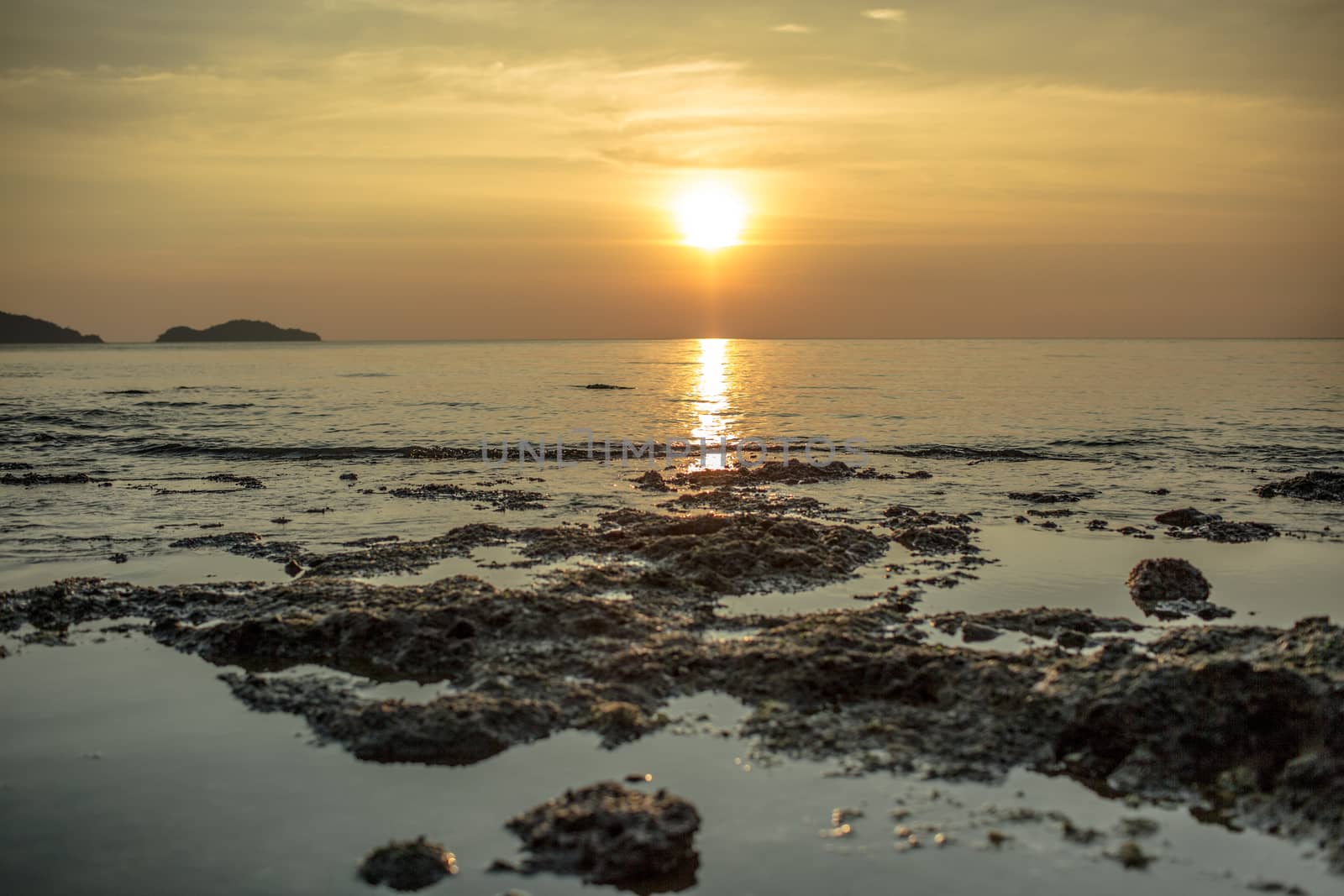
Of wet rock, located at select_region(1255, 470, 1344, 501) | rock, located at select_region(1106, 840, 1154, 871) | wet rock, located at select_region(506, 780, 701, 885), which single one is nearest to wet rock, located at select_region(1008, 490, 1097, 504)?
wet rock, located at select_region(1255, 470, 1344, 501)

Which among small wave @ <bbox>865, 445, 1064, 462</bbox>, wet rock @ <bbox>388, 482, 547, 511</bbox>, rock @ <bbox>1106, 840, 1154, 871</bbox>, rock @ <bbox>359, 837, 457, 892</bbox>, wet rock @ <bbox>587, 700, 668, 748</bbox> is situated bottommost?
rock @ <bbox>359, 837, 457, 892</bbox>

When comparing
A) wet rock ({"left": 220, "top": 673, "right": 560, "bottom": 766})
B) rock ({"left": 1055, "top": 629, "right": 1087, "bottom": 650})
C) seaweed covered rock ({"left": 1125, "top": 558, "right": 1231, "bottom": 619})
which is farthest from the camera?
seaweed covered rock ({"left": 1125, "top": 558, "right": 1231, "bottom": 619})

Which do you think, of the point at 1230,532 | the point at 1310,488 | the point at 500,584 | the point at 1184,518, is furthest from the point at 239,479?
the point at 1310,488

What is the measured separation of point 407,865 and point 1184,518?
1423 centimetres

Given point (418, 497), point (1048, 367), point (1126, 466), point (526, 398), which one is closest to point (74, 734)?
point (418, 497)

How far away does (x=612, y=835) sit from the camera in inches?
210

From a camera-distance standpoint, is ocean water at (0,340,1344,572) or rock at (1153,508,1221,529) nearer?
rock at (1153,508,1221,529)

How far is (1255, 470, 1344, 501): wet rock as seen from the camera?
17.8m

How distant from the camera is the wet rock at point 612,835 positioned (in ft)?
16.7

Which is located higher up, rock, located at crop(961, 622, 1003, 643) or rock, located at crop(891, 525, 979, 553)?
rock, located at crop(891, 525, 979, 553)

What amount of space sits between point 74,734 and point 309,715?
5.35ft

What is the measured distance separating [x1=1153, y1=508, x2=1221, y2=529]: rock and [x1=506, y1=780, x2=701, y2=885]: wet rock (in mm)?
12553

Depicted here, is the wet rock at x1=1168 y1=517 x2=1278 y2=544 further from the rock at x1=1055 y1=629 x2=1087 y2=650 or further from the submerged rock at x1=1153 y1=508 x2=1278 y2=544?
the rock at x1=1055 y1=629 x2=1087 y2=650

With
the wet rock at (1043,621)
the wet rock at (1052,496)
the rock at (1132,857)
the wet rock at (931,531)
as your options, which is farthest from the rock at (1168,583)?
Result: the wet rock at (1052,496)
